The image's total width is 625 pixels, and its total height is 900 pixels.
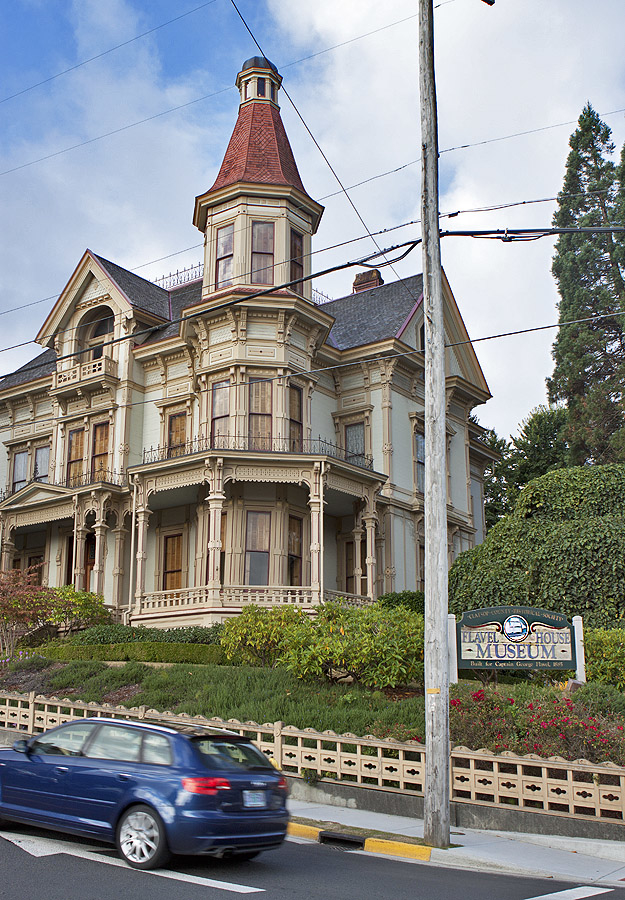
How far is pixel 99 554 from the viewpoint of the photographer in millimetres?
30219

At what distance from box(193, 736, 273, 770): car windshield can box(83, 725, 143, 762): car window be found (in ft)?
2.29

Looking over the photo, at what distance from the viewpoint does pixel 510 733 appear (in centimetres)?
1238

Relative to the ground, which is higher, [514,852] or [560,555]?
[560,555]

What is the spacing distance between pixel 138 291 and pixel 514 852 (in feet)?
93.6

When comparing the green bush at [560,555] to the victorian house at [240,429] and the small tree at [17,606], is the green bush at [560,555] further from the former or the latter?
the small tree at [17,606]

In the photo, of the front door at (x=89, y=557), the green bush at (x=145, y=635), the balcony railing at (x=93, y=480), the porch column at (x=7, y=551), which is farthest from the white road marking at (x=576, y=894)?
the porch column at (x=7, y=551)

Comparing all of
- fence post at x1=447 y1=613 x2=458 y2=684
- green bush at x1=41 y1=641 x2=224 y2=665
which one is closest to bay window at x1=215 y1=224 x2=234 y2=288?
green bush at x1=41 y1=641 x2=224 y2=665

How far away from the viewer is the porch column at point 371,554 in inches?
1086

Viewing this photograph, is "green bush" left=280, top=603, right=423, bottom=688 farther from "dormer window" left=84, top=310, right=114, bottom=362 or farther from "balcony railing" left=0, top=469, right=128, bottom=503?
"dormer window" left=84, top=310, right=114, bottom=362

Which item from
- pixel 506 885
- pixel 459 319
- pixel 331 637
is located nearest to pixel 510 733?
pixel 506 885

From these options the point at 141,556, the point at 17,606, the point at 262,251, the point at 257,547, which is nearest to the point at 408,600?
the point at 257,547

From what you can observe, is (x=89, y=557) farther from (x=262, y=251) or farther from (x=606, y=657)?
Result: (x=606, y=657)

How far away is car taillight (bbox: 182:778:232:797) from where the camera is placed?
845cm

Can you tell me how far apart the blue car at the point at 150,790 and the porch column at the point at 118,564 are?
2088 centimetres
